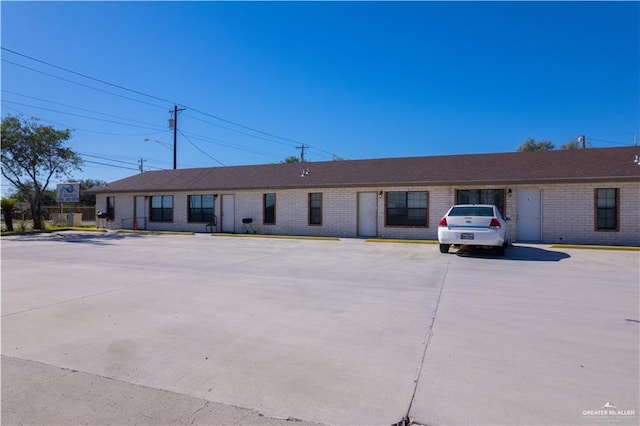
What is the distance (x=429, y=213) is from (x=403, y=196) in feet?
4.83

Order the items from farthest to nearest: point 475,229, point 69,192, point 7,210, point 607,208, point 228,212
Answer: point 69,192 → point 7,210 → point 228,212 → point 607,208 → point 475,229

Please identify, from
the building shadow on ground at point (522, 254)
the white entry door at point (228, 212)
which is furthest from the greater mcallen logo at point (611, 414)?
the white entry door at point (228, 212)

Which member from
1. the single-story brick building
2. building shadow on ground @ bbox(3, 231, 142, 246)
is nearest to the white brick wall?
the single-story brick building

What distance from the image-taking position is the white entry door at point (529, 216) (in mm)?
16203

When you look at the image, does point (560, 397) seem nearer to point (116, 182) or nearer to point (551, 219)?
point (551, 219)

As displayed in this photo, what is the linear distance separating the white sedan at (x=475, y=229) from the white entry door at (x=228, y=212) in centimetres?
1364

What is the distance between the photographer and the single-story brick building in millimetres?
15383

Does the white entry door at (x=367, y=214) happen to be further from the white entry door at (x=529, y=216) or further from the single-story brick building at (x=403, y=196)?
the white entry door at (x=529, y=216)

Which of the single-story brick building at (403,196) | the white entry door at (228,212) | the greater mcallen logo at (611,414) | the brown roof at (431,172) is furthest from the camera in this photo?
the white entry door at (228,212)

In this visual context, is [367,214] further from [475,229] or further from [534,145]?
[534,145]

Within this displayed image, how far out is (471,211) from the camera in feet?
40.1

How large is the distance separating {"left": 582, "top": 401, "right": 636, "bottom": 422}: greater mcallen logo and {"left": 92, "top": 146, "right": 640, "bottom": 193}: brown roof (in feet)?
47.5

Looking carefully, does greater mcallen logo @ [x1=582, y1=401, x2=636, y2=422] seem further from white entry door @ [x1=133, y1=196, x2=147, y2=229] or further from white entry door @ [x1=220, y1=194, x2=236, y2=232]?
white entry door @ [x1=133, y1=196, x2=147, y2=229]

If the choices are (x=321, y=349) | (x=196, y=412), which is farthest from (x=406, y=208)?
(x=196, y=412)
